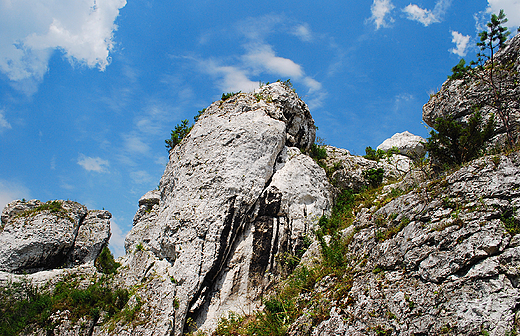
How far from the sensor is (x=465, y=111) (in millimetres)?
12750

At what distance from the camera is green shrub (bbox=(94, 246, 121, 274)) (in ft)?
46.8

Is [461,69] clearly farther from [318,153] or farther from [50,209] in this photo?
[50,209]

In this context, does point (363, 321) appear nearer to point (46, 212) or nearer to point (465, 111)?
point (465, 111)

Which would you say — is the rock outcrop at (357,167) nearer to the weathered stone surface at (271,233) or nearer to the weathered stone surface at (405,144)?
the weathered stone surface at (405,144)

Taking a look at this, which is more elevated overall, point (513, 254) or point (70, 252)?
point (70, 252)

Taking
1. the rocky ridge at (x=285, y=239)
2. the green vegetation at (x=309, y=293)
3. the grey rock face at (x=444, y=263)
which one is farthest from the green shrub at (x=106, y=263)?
the grey rock face at (x=444, y=263)

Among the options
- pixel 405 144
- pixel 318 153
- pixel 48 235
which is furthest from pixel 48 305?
pixel 405 144

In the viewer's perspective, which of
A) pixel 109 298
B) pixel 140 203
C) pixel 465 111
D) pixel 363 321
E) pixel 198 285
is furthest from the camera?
pixel 140 203

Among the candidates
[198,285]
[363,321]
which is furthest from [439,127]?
[198,285]

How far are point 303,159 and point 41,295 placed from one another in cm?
1384

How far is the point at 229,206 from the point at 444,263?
7.83 metres

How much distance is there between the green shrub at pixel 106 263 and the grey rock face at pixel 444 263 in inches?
392

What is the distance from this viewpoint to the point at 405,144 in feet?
67.8

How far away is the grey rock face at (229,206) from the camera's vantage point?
37.1 feet
